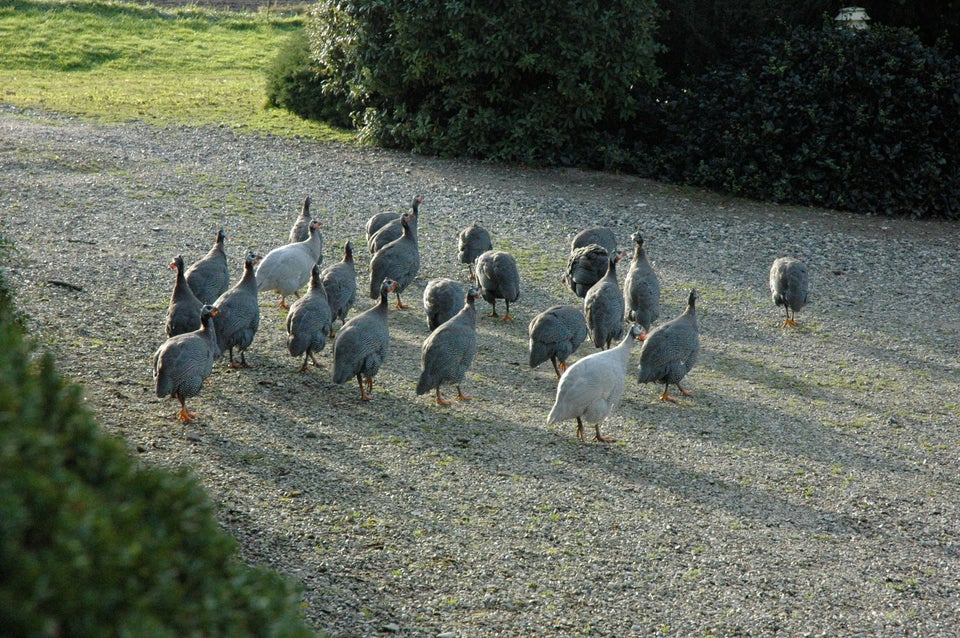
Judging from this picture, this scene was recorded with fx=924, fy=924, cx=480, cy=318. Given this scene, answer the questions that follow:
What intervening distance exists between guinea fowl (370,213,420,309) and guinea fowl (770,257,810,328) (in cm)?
384

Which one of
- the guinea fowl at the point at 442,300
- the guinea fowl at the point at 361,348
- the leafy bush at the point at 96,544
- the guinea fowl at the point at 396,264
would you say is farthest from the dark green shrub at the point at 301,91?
the leafy bush at the point at 96,544

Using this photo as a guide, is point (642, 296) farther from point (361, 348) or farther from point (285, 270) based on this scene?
point (285, 270)

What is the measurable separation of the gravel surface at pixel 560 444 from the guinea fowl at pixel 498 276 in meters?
0.40

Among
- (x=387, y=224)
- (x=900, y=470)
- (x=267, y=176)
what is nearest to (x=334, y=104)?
(x=267, y=176)

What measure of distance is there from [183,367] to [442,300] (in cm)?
274

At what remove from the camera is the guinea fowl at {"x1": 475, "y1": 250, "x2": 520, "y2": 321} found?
9234 millimetres

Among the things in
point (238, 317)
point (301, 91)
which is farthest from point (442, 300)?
point (301, 91)

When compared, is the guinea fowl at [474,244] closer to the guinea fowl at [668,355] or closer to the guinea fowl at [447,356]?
the guinea fowl at [447,356]

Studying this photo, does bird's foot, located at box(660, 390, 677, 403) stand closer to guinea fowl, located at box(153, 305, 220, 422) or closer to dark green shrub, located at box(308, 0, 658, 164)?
guinea fowl, located at box(153, 305, 220, 422)

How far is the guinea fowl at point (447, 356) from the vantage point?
7.24m

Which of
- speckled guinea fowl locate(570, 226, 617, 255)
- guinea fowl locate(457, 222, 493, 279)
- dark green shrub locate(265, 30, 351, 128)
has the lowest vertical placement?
guinea fowl locate(457, 222, 493, 279)

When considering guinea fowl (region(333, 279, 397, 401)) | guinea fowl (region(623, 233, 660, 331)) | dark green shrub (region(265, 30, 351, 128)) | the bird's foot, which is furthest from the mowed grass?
the bird's foot

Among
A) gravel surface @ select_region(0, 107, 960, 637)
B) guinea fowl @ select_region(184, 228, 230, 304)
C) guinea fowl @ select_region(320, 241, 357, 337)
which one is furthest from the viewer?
guinea fowl @ select_region(320, 241, 357, 337)

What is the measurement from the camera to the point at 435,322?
8.71 meters
